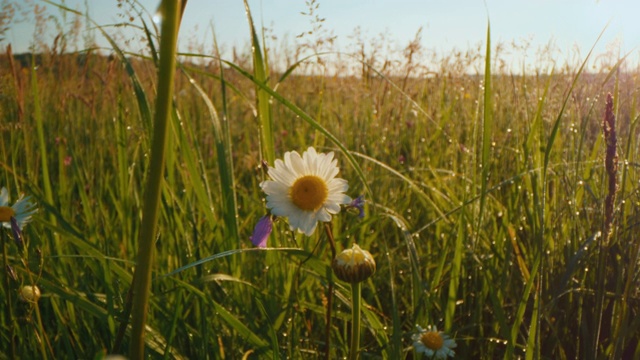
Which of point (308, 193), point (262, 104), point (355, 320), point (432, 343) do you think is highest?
point (262, 104)

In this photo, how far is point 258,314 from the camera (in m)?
1.26

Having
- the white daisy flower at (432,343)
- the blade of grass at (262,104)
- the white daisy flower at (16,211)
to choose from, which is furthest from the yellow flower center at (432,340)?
the white daisy flower at (16,211)

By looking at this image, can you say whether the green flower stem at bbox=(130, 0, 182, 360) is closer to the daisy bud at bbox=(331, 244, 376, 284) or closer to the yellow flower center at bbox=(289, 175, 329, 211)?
the daisy bud at bbox=(331, 244, 376, 284)

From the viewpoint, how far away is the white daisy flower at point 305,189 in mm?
826

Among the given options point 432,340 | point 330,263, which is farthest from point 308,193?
point 330,263

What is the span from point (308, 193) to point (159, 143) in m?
0.52

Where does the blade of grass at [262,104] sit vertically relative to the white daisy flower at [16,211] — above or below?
above

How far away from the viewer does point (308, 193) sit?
2.72 ft

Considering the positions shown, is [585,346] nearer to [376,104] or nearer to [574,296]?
[574,296]

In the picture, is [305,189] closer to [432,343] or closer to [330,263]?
[432,343]

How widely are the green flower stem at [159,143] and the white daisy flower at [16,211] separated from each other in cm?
63

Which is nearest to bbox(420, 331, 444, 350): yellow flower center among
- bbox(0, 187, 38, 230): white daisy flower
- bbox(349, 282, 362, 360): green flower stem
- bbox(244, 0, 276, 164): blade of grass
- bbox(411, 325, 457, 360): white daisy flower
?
bbox(411, 325, 457, 360): white daisy flower

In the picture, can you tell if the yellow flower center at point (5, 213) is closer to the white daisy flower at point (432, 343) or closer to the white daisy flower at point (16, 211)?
the white daisy flower at point (16, 211)

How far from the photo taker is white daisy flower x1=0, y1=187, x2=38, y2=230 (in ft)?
2.94
